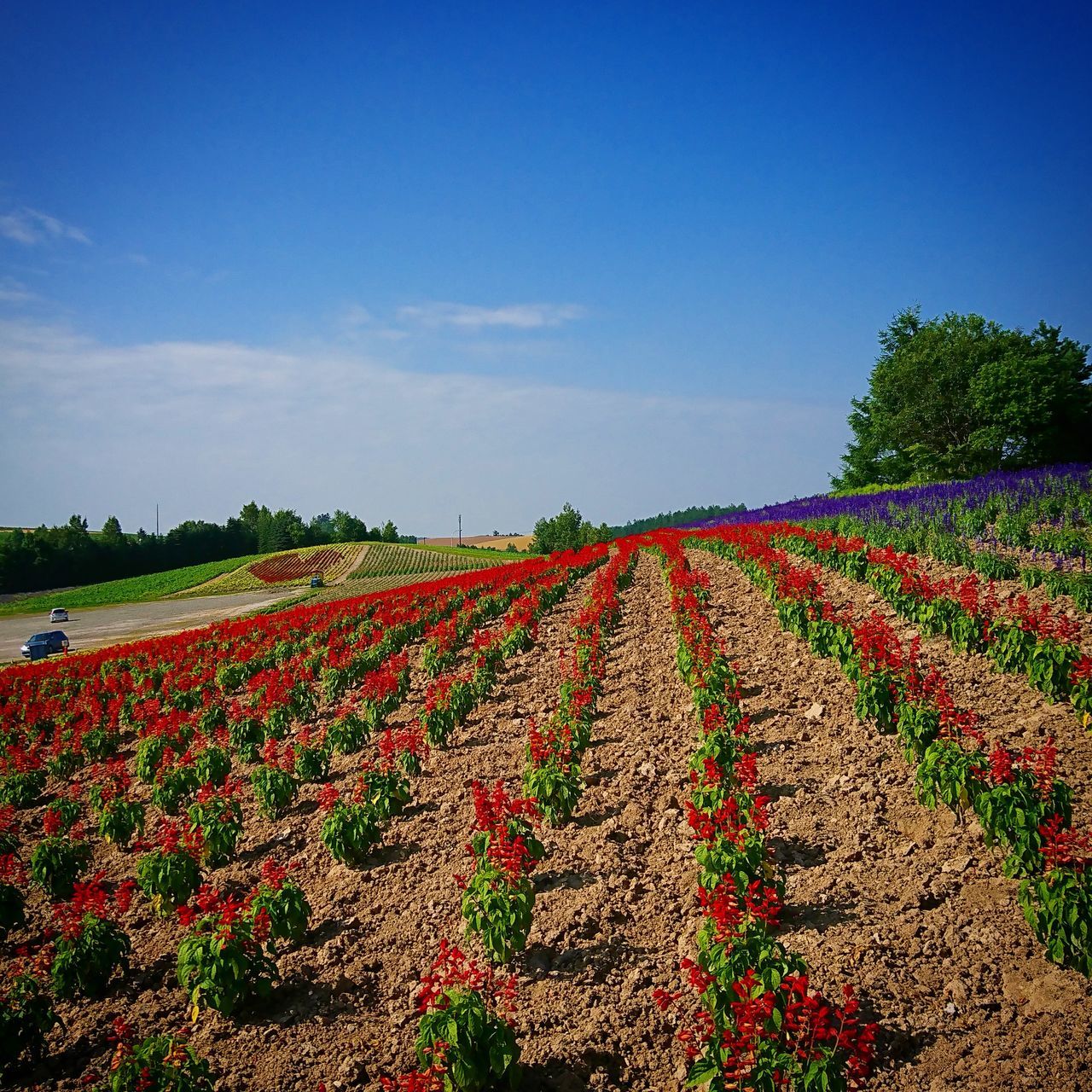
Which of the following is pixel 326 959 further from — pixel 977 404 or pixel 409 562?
pixel 409 562

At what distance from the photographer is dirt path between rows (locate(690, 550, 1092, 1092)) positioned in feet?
14.6

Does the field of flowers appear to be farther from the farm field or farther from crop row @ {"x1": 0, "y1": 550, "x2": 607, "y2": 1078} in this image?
the farm field

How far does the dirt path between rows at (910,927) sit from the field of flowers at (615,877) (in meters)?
0.03

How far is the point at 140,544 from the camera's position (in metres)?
109

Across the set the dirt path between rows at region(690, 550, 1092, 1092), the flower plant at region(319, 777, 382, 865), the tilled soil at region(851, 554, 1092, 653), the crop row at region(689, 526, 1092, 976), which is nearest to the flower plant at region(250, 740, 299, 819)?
the flower plant at region(319, 777, 382, 865)

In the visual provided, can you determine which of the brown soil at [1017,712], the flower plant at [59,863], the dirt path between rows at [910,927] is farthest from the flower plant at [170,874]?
the brown soil at [1017,712]

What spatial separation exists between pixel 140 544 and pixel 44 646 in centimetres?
8269

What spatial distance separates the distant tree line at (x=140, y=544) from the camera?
93.7 m

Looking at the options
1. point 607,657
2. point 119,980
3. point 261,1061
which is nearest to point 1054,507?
point 607,657

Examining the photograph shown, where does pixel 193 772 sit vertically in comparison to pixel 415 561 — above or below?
below

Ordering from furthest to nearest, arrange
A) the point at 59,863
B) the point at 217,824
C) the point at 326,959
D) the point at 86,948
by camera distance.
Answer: the point at 217,824 < the point at 59,863 < the point at 326,959 < the point at 86,948

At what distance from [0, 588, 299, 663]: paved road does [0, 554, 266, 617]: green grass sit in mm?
4684

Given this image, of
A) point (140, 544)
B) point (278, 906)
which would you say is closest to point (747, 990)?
point (278, 906)

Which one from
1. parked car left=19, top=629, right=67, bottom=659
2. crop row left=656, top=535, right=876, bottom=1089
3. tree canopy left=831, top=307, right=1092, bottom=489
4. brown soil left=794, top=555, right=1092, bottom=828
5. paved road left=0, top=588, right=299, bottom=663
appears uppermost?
tree canopy left=831, top=307, right=1092, bottom=489
